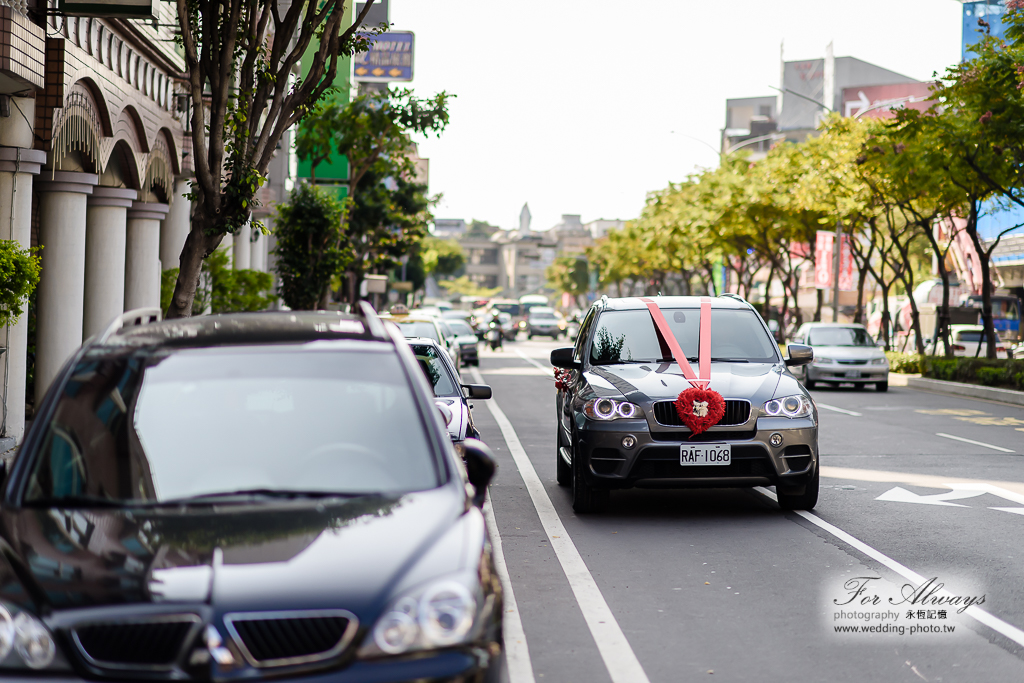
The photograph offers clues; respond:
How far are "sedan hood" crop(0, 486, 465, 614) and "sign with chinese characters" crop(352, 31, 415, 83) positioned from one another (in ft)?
213

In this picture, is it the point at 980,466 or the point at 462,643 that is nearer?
the point at 462,643

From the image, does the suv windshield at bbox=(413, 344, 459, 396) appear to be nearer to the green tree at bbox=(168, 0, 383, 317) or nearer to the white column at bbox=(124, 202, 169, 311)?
the green tree at bbox=(168, 0, 383, 317)

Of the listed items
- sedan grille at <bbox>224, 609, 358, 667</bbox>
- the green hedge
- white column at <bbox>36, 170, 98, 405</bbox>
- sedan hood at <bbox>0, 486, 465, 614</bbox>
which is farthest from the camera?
the green hedge

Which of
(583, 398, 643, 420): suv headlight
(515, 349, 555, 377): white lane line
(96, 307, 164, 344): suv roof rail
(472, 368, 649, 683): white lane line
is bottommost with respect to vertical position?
(515, 349, 555, 377): white lane line

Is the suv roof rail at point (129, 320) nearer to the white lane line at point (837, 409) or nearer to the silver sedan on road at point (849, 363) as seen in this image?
the white lane line at point (837, 409)

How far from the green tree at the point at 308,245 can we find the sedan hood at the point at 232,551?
2459 cm

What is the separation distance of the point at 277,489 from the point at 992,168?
2202 centimetres

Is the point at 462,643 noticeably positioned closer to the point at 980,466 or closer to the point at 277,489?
the point at 277,489

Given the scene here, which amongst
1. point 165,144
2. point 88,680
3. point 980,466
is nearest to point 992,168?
point 980,466

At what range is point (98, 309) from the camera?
1733cm

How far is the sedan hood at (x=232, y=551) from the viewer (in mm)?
3275

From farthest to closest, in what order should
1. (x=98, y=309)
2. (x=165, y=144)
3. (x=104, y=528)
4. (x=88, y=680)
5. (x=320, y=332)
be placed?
(x=165, y=144), (x=98, y=309), (x=320, y=332), (x=104, y=528), (x=88, y=680)

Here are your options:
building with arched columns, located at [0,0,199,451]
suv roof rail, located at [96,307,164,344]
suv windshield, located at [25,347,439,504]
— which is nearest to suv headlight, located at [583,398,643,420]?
suv roof rail, located at [96,307,164,344]

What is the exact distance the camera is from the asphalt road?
5.34m
